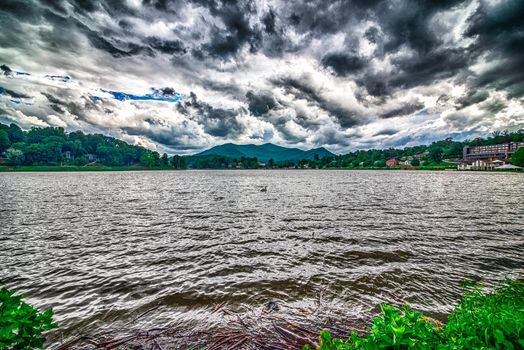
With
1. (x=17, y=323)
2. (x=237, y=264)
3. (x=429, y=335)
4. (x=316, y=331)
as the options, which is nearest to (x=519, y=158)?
(x=237, y=264)

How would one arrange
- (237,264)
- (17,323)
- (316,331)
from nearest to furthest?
1. (17,323)
2. (316,331)
3. (237,264)

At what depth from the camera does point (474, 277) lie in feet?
36.4

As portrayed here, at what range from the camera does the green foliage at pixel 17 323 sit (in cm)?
353

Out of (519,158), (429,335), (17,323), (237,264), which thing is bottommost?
(237,264)

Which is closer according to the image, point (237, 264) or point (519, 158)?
point (237, 264)

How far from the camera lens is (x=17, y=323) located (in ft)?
12.0

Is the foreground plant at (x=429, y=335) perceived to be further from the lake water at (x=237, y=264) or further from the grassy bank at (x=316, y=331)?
the lake water at (x=237, y=264)

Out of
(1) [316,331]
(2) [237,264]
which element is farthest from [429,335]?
(2) [237,264]

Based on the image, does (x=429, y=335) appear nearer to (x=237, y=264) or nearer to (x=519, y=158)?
(x=237, y=264)

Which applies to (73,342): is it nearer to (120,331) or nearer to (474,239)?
(120,331)

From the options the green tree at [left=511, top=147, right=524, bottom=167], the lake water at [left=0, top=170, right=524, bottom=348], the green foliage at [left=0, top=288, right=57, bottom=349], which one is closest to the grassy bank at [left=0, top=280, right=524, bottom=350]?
the green foliage at [left=0, top=288, right=57, bottom=349]

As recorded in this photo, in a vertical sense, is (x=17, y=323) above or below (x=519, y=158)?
below

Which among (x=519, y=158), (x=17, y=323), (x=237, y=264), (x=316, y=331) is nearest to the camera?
(x=17, y=323)

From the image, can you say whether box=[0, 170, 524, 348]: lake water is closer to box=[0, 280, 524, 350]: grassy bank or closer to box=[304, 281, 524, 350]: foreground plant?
box=[0, 280, 524, 350]: grassy bank
